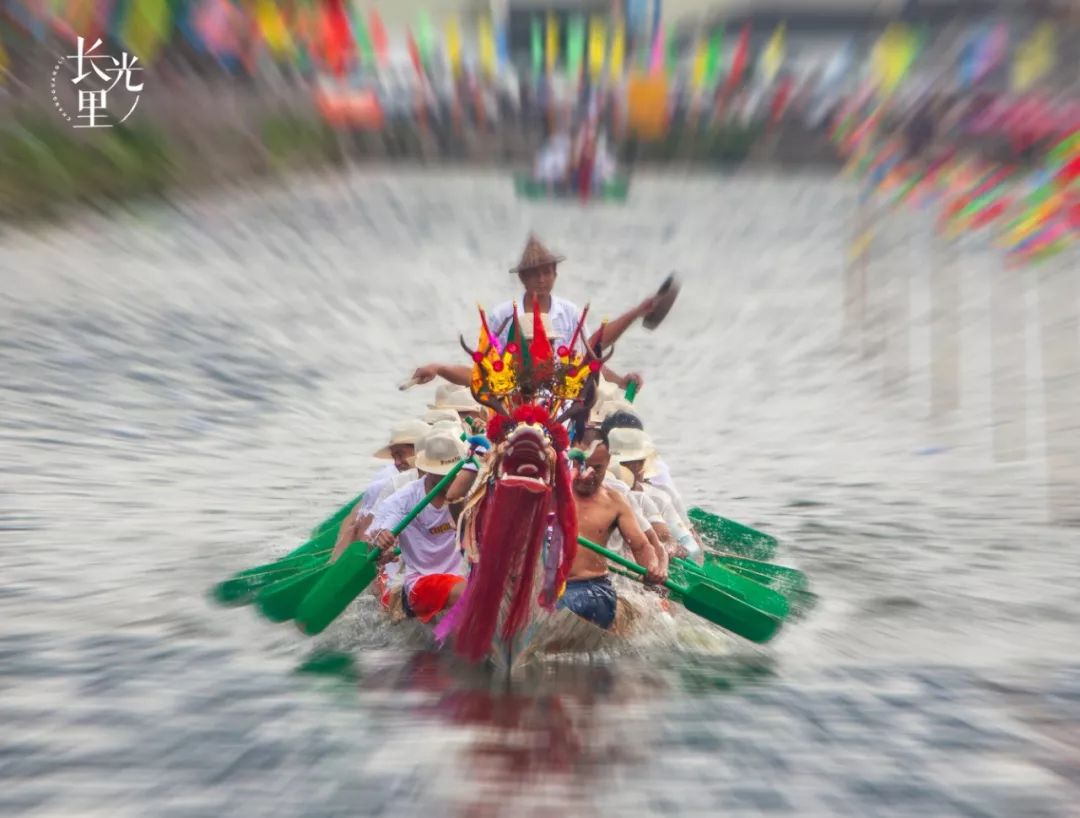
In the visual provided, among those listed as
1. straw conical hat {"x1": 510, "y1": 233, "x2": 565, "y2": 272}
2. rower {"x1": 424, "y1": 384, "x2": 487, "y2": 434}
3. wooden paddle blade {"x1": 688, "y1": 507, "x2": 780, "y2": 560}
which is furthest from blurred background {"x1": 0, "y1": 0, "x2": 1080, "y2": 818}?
straw conical hat {"x1": 510, "y1": 233, "x2": 565, "y2": 272}

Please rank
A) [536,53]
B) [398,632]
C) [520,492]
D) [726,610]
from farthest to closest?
[536,53] → [398,632] → [726,610] → [520,492]

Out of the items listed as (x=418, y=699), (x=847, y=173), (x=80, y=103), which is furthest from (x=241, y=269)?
(x=418, y=699)

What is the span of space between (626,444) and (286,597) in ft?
6.89

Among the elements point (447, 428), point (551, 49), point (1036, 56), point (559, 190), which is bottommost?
point (447, 428)

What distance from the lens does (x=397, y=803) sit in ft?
21.3

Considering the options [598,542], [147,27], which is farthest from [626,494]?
[147,27]

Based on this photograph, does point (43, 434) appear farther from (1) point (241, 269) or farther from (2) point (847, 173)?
(2) point (847, 173)

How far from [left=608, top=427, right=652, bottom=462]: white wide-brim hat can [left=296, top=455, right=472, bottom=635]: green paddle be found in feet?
3.74

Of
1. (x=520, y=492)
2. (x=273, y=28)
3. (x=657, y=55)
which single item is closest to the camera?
(x=520, y=492)

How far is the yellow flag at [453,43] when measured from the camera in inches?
1496

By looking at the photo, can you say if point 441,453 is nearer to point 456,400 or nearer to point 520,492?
point 520,492

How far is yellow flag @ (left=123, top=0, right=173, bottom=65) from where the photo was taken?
2623 cm

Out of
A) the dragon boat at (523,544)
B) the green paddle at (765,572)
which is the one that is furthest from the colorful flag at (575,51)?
the dragon boat at (523,544)

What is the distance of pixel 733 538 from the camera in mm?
12047
